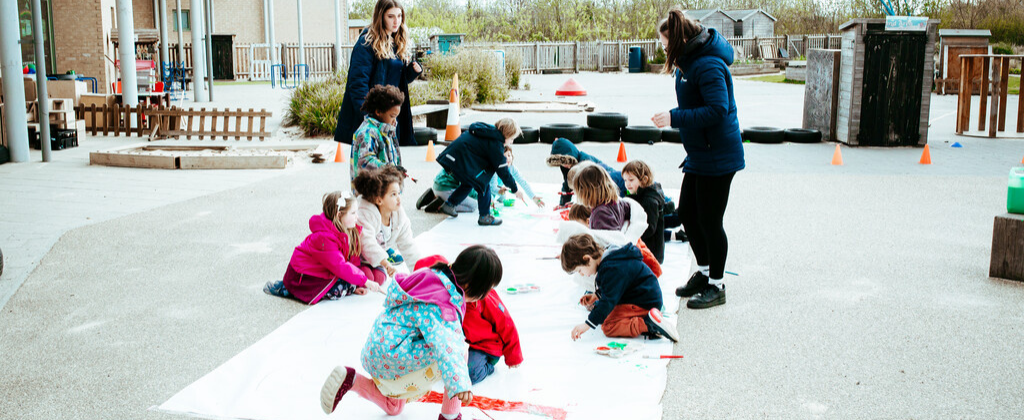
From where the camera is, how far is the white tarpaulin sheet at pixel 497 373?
11.8 feet

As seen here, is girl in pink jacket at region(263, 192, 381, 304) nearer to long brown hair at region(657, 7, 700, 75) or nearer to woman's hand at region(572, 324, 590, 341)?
woman's hand at region(572, 324, 590, 341)

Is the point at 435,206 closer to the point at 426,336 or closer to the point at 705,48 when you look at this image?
the point at 705,48

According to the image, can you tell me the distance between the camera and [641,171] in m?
5.69

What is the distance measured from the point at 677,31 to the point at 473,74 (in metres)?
15.8

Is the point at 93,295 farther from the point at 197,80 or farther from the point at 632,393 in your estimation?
the point at 197,80

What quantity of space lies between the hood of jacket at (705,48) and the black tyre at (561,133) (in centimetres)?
777

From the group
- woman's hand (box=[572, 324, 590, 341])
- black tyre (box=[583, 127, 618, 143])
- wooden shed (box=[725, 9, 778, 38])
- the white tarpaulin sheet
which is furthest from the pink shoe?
wooden shed (box=[725, 9, 778, 38])

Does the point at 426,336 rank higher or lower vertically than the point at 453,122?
lower

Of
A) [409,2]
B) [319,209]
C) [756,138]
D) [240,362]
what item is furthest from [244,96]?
[409,2]

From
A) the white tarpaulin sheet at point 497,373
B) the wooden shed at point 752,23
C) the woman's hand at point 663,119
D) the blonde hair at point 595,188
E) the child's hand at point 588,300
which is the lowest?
the white tarpaulin sheet at point 497,373

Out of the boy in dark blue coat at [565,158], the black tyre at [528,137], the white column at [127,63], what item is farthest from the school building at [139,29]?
the boy in dark blue coat at [565,158]

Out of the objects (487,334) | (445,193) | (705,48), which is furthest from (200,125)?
(487,334)

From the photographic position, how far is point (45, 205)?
802cm

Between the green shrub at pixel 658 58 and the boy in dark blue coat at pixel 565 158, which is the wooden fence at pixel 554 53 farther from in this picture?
the boy in dark blue coat at pixel 565 158
